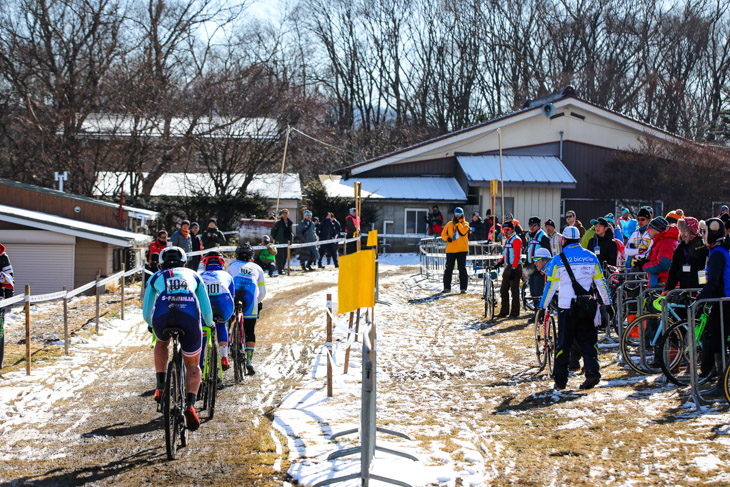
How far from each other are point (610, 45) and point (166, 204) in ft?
108

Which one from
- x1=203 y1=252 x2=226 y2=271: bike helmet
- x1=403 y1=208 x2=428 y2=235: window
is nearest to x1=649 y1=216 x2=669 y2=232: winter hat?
x1=203 y1=252 x2=226 y2=271: bike helmet

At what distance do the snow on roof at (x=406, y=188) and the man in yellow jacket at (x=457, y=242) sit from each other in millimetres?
11877

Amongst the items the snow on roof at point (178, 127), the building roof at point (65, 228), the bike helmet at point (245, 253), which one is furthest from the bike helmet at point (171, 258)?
the snow on roof at point (178, 127)

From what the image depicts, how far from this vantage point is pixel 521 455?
21.7ft

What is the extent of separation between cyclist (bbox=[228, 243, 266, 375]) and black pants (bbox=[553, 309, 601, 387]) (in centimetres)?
386

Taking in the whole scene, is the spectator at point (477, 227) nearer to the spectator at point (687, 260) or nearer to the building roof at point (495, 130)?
the building roof at point (495, 130)

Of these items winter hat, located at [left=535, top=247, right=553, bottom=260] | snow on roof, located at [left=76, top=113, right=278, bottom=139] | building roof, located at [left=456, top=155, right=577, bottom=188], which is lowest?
winter hat, located at [left=535, top=247, right=553, bottom=260]

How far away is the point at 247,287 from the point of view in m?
10.0

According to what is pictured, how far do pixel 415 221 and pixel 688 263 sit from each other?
74.3ft

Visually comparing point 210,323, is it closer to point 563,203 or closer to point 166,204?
point 166,204

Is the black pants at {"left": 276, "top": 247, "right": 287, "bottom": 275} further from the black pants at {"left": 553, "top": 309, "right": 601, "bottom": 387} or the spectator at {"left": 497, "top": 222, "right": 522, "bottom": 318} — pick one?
the black pants at {"left": 553, "top": 309, "right": 601, "bottom": 387}

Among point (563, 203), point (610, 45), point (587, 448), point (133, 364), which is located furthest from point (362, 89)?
point (587, 448)

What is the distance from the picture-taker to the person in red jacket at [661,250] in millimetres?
10219

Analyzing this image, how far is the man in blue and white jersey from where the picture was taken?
8.98 m
